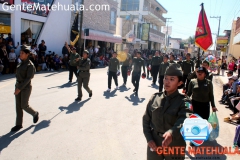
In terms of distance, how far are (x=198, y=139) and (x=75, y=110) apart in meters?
4.43

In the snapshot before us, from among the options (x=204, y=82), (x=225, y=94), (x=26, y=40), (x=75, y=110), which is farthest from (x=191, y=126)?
(x=26, y=40)

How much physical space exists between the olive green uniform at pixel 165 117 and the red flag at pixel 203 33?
18.1 ft

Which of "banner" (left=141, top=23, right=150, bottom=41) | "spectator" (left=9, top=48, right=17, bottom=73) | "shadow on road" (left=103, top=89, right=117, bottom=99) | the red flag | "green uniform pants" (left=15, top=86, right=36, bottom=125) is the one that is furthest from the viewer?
"banner" (left=141, top=23, right=150, bottom=41)

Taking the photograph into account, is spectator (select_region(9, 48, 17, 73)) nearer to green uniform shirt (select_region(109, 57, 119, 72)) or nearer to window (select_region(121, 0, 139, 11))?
green uniform shirt (select_region(109, 57, 119, 72))

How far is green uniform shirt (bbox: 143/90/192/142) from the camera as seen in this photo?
2.30 meters

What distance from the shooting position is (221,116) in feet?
23.2

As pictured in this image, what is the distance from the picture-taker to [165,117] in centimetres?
238

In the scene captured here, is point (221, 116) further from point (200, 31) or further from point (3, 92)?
point (3, 92)

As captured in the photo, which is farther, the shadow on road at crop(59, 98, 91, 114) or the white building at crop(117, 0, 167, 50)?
the white building at crop(117, 0, 167, 50)

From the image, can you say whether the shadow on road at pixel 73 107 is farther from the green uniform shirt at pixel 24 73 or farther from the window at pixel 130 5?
the window at pixel 130 5

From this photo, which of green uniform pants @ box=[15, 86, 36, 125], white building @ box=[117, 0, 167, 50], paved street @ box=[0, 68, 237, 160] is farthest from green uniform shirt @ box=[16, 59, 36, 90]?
white building @ box=[117, 0, 167, 50]

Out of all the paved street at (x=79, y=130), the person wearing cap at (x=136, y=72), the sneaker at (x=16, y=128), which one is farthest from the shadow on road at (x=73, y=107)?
the person wearing cap at (x=136, y=72)

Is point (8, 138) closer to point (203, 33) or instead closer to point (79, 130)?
point (79, 130)

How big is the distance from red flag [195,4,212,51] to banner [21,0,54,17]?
41.5ft
